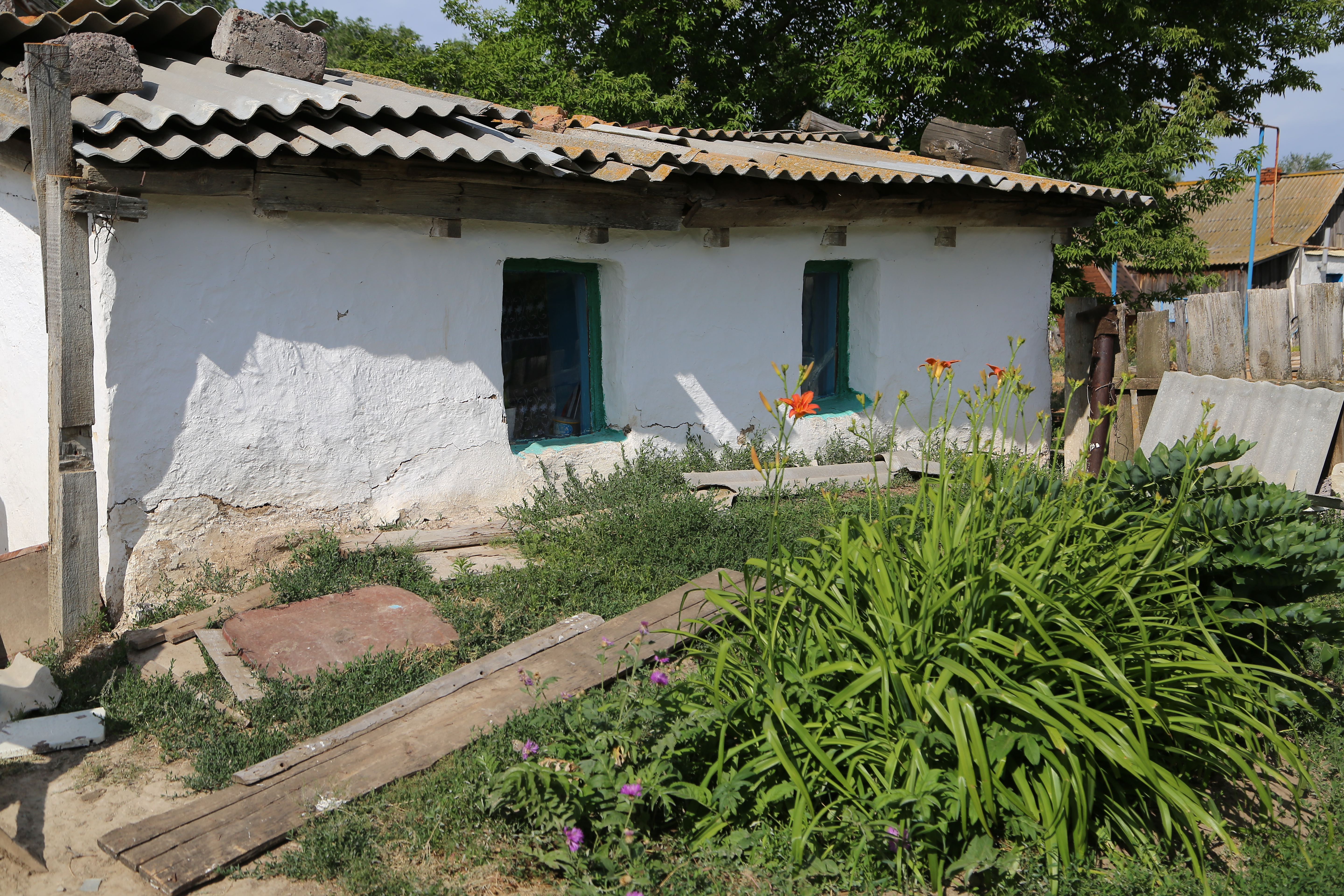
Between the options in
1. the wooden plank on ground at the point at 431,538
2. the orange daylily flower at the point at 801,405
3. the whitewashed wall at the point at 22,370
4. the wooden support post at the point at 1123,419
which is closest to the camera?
the orange daylily flower at the point at 801,405

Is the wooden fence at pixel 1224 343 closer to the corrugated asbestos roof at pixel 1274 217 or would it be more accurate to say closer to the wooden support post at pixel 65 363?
the wooden support post at pixel 65 363

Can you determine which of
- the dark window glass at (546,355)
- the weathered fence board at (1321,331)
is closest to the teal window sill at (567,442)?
the dark window glass at (546,355)

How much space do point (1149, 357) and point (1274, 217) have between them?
23.8 meters

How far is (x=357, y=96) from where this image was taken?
527 cm

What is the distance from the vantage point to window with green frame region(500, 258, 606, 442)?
20.8 ft

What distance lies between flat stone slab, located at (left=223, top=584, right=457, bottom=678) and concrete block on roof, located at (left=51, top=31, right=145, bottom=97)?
2.69m

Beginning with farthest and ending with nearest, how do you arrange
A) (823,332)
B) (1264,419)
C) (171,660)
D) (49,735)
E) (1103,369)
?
(823,332) → (1103,369) → (1264,419) → (171,660) → (49,735)

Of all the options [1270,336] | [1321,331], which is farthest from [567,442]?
[1321,331]

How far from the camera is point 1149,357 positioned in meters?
6.96

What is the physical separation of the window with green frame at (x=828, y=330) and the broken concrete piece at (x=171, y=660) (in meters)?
5.09

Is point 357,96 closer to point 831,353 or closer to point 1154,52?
point 831,353

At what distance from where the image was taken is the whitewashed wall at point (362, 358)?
449 cm

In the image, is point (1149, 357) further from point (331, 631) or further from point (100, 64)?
point (100, 64)

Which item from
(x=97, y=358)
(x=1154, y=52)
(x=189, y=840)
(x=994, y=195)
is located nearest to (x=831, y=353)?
(x=994, y=195)
